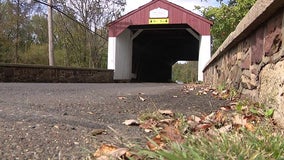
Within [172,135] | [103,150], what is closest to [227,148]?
[172,135]

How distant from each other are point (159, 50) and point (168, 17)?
33.7ft

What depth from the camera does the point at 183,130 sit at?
92.9 inches

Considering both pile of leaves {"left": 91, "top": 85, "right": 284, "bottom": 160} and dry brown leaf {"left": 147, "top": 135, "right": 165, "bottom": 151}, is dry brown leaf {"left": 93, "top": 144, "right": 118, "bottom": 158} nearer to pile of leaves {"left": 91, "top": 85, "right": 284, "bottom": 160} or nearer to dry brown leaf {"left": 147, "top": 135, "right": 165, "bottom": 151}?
pile of leaves {"left": 91, "top": 85, "right": 284, "bottom": 160}

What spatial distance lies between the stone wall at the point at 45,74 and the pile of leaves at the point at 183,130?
30.4 feet

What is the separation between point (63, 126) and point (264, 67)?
1.78 m

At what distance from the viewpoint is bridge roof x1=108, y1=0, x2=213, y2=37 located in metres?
17.9

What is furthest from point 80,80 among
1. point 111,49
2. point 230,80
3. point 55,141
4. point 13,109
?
point 55,141

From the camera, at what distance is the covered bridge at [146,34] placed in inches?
707

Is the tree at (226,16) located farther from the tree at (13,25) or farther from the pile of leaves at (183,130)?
the tree at (13,25)

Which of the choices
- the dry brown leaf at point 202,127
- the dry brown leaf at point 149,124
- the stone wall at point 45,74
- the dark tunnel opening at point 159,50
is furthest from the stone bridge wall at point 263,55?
the dark tunnel opening at point 159,50

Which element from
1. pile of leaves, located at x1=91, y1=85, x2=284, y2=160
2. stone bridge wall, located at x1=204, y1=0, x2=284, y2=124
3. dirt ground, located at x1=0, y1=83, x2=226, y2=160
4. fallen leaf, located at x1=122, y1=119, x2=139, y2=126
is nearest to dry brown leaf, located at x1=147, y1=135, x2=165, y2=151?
pile of leaves, located at x1=91, y1=85, x2=284, y2=160

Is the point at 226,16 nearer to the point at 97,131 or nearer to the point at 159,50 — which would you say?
the point at 159,50

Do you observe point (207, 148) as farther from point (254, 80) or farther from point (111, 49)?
point (111, 49)

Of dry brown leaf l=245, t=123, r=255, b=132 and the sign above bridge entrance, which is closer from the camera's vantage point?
dry brown leaf l=245, t=123, r=255, b=132
